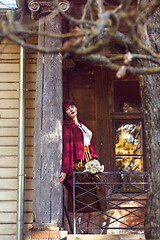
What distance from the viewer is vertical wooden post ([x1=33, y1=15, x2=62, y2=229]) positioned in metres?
5.40

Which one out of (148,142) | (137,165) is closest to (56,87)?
(148,142)

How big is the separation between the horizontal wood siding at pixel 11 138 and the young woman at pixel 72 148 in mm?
807

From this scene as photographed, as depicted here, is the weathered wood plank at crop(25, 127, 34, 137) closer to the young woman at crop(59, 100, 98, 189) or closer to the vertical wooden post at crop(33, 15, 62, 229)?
the young woman at crop(59, 100, 98, 189)

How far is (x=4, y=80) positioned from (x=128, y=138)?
10.1ft

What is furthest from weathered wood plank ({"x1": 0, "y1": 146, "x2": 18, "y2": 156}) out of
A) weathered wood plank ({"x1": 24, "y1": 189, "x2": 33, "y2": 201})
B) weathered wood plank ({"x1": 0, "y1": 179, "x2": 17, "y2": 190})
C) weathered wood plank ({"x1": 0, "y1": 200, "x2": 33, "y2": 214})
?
weathered wood plank ({"x1": 0, "y1": 200, "x2": 33, "y2": 214})

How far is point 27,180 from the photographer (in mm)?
6750

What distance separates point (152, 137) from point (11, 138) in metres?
3.51

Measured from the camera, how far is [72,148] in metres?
6.16

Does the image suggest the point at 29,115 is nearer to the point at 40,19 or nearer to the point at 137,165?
the point at 40,19

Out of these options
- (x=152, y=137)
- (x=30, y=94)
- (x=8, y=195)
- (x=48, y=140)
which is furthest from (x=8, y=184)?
(x=152, y=137)

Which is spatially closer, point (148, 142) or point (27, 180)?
point (148, 142)

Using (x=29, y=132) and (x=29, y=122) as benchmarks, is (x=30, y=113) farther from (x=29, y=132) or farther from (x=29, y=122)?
(x=29, y=132)

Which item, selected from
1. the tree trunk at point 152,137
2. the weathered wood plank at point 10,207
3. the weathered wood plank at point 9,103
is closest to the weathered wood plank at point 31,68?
the weathered wood plank at point 9,103

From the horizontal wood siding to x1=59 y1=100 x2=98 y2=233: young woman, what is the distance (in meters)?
0.81
